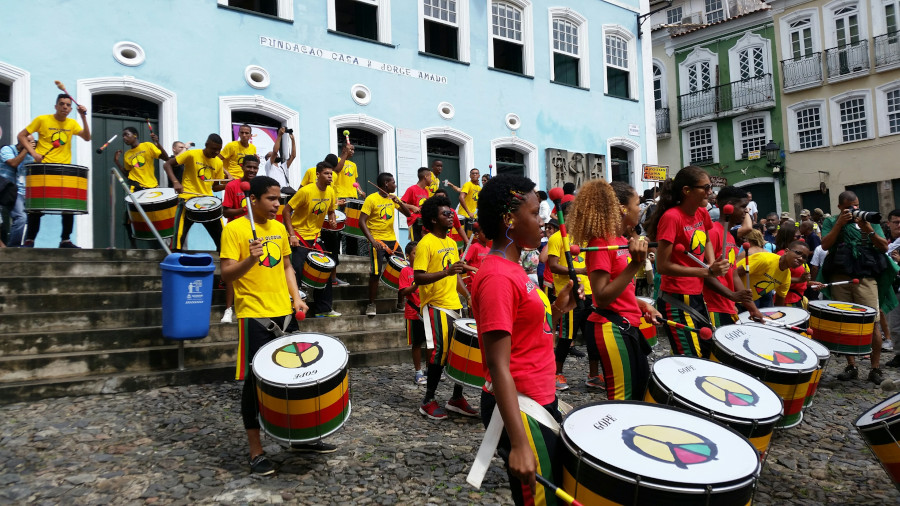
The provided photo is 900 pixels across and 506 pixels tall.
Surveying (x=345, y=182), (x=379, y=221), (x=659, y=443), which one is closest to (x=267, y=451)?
(x=659, y=443)

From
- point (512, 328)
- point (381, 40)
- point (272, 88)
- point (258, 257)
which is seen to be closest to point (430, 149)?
point (381, 40)

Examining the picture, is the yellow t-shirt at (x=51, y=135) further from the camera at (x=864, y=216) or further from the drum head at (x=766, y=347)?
the camera at (x=864, y=216)

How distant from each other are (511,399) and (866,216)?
7.12 meters

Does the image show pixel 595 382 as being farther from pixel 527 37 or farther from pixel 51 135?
pixel 527 37

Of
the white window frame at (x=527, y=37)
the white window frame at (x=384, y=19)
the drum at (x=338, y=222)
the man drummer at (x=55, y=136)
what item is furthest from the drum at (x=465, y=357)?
the white window frame at (x=527, y=37)

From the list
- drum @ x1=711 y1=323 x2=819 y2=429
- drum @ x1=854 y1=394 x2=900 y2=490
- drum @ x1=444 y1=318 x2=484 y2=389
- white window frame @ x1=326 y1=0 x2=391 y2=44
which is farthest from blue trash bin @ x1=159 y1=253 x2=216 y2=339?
white window frame @ x1=326 y1=0 x2=391 y2=44

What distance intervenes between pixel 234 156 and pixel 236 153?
55 mm

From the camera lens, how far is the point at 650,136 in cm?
1867

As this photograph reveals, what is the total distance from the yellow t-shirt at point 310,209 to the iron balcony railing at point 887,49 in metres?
23.5

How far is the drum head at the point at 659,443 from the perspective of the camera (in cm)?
231

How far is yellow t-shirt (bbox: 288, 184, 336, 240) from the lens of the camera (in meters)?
8.31

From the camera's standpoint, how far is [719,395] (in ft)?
11.5

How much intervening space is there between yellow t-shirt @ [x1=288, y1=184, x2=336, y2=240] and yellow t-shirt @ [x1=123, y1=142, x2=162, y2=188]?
119 inches

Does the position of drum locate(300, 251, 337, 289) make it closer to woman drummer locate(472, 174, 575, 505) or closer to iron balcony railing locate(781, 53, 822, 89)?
woman drummer locate(472, 174, 575, 505)
